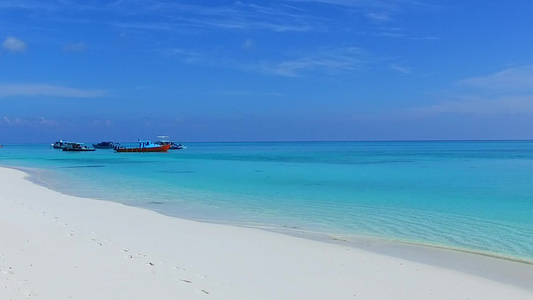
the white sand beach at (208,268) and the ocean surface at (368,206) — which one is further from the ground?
the white sand beach at (208,268)

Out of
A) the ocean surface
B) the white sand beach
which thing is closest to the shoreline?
the ocean surface

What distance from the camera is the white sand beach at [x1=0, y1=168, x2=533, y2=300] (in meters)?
5.77

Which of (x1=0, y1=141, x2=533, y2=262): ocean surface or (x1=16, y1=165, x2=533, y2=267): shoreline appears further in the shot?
(x1=0, y1=141, x2=533, y2=262): ocean surface

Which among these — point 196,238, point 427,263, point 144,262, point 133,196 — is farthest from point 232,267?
point 133,196

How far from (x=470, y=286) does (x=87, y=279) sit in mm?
5118

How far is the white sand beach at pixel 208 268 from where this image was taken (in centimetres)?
577

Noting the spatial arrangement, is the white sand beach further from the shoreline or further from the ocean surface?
the ocean surface

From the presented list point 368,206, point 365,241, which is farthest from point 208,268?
point 368,206

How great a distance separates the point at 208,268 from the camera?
696cm

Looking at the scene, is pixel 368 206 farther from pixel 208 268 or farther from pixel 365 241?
pixel 208 268

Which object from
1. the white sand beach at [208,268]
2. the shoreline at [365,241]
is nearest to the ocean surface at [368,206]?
the shoreline at [365,241]

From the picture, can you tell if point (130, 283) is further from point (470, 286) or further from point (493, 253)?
point (493, 253)

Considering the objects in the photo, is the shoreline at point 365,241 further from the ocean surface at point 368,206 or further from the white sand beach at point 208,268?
the white sand beach at point 208,268

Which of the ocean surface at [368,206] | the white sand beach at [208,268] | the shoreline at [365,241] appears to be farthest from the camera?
the ocean surface at [368,206]
